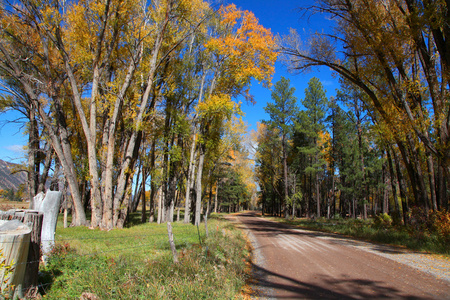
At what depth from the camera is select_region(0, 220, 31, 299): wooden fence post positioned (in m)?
2.91

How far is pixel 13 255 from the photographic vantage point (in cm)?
299

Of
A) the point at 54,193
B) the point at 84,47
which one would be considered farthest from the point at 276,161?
the point at 54,193

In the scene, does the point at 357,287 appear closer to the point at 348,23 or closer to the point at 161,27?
the point at 348,23

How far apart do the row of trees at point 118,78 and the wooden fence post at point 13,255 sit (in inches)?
381

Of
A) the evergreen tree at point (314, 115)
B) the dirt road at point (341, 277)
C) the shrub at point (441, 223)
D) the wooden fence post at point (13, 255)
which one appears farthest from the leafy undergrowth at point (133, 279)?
Result: the evergreen tree at point (314, 115)

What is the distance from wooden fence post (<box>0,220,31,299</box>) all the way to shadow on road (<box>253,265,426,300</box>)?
3.90 meters

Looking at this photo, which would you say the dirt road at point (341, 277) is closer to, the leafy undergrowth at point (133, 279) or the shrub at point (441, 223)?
the leafy undergrowth at point (133, 279)

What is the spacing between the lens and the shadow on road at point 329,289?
15.0 ft

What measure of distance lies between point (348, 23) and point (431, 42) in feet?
12.8

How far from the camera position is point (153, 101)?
1725 centimetres

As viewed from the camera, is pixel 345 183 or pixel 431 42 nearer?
pixel 431 42

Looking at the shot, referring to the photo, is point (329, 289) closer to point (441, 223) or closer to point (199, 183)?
point (441, 223)

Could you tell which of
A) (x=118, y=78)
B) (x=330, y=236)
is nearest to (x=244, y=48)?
(x=118, y=78)

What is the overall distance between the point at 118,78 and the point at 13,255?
13.3m
